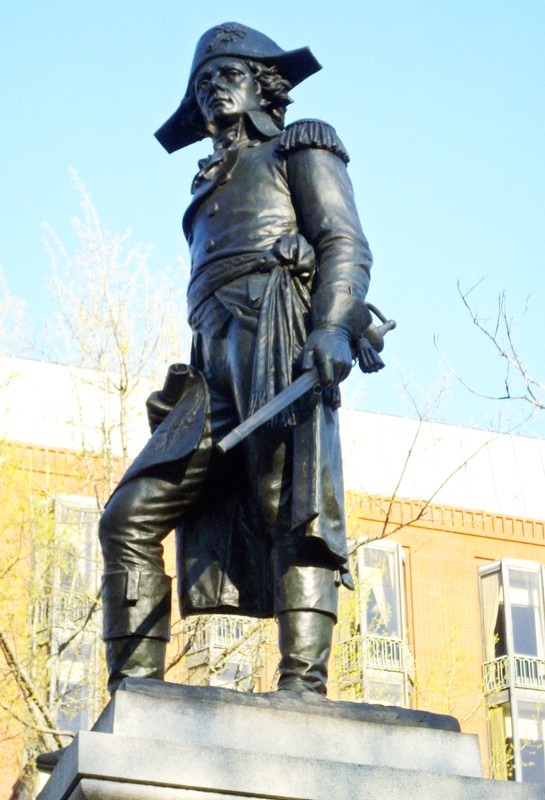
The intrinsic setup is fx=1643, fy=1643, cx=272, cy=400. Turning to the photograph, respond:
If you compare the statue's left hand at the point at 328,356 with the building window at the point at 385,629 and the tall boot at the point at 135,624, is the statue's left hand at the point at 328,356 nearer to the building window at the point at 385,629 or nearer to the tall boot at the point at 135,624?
the tall boot at the point at 135,624

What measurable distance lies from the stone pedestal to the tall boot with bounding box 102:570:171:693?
457mm

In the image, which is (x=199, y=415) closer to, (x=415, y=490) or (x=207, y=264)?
(x=207, y=264)

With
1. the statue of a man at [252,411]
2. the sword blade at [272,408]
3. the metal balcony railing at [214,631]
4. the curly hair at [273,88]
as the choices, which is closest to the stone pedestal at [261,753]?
the statue of a man at [252,411]

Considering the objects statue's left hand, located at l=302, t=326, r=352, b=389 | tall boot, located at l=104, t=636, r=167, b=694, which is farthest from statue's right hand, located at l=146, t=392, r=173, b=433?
tall boot, located at l=104, t=636, r=167, b=694

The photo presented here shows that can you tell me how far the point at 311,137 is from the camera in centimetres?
595

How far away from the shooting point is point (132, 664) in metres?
5.28

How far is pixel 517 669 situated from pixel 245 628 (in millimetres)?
11635

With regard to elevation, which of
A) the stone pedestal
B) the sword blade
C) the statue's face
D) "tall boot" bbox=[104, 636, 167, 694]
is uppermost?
the statue's face

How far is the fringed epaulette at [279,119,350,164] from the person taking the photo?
595 centimetres

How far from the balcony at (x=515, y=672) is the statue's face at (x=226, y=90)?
72.5 ft

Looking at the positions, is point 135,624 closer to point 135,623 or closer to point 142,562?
point 135,623

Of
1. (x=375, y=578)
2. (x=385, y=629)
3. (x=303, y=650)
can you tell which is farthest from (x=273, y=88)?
(x=385, y=629)

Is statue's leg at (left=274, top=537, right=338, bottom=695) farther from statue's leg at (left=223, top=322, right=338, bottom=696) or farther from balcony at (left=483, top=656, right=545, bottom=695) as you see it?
balcony at (left=483, top=656, right=545, bottom=695)

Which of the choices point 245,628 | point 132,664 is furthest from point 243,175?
point 245,628
